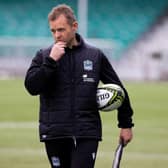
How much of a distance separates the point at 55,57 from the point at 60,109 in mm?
424

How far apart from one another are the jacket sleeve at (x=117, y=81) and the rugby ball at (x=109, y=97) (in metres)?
0.06

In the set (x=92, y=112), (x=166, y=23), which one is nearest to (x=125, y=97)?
(x=92, y=112)

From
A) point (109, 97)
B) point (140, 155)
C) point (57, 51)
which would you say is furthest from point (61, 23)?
point (140, 155)

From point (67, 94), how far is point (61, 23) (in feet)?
1.81

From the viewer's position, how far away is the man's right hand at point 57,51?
657 centimetres

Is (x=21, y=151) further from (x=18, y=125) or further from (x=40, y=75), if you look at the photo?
(x=40, y=75)

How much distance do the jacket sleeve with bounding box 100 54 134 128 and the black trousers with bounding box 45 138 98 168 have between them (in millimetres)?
428

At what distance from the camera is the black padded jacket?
671cm

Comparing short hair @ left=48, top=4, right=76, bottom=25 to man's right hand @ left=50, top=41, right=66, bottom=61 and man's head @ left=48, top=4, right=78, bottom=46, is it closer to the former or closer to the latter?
man's head @ left=48, top=4, right=78, bottom=46

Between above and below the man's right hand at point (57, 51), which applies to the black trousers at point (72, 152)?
below

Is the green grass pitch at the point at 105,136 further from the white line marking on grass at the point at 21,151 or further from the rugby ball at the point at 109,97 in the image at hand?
the rugby ball at the point at 109,97

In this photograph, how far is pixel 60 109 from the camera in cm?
674

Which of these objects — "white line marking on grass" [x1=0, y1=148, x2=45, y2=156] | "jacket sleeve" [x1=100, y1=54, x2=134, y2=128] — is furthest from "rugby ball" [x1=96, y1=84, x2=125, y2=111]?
"white line marking on grass" [x1=0, y1=148, x2=45, y2=156]

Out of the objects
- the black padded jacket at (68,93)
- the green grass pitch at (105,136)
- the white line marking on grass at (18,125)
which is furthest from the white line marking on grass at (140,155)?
the black padded jacket at (68,93)
